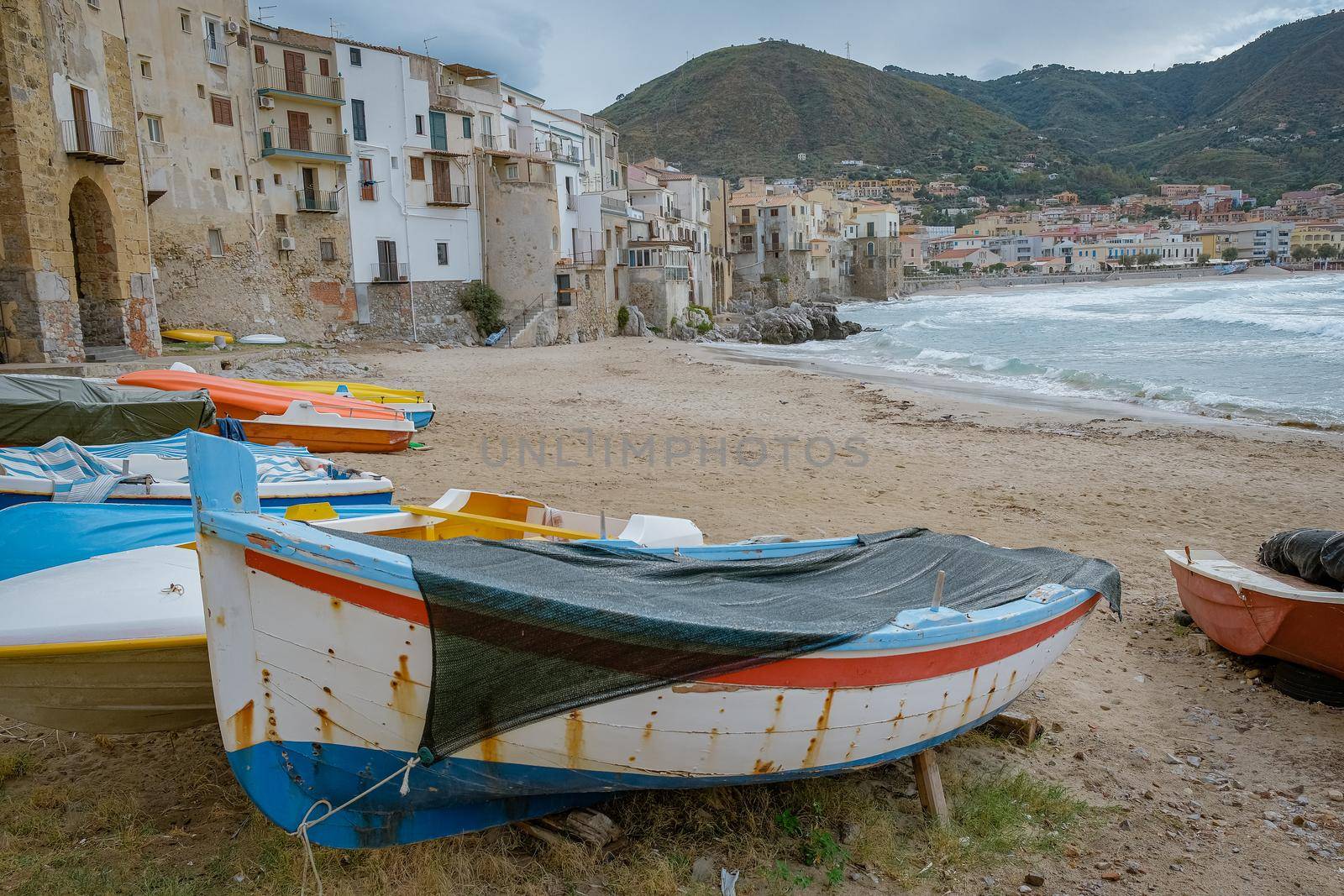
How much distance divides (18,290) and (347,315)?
1507 cm

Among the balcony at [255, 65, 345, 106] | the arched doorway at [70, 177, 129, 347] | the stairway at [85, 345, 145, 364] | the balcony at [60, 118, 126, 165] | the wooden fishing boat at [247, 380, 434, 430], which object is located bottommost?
the wooden fishing boat at [247, 380, 434, 430]

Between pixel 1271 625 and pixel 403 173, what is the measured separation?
3380 centimetres

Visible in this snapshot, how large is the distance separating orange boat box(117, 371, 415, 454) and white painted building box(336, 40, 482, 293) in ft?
71.9

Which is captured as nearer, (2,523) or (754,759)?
(754,759)

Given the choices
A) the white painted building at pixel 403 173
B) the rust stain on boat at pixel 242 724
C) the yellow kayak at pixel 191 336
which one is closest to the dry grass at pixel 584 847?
the rust stain on boat at pixel 242 724

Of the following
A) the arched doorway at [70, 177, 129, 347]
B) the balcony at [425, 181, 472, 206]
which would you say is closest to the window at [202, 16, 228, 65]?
the balcony at [425, 181, 472, 206]

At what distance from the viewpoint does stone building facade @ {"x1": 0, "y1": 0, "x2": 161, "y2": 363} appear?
17.5 meters

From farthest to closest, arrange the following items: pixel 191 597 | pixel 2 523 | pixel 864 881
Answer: pixel 2 523
pixel 191 597
pixel 864 881

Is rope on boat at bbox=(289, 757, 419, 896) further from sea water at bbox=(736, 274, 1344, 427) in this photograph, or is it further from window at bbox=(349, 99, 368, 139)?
window at bbox=(349, 99, 368, 139)

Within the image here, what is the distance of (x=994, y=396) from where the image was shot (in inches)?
840

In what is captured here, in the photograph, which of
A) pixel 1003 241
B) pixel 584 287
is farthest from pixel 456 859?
pixel 1003 241

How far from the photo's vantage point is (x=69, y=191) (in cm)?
1900

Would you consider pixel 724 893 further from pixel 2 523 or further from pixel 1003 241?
pixel 1003 241

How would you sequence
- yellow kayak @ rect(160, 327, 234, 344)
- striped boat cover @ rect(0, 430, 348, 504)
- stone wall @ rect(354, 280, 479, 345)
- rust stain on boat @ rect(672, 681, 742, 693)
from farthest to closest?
1. stone wall @ rect(354, 280, 479, 345)
2. yellow kayak @ rect(160, 327, 234, 344)
3. striped boat cover @ rect(0, 430, 348, 504)
4. rust stain on boat @ rect(672, 681, 742, 693)
